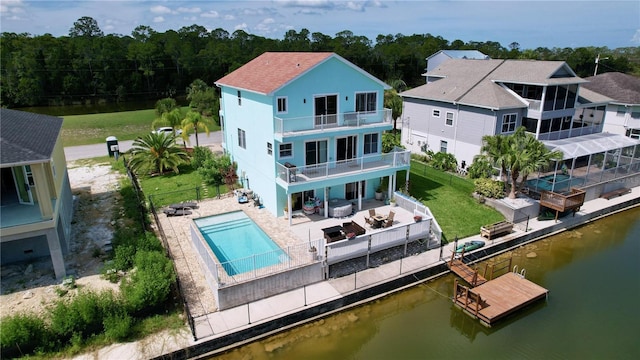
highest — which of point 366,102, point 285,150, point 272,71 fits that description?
point 272,71

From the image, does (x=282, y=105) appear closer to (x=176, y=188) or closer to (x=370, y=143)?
(x=370, y=143)

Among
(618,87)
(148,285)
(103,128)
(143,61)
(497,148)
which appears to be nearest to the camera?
(148,285)

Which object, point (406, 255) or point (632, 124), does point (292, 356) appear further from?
point (632, 124)

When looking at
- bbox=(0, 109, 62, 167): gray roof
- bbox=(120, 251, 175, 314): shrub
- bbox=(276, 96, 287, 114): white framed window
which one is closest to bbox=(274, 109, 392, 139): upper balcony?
bbox=(276, 96, 287, 114): white framed window

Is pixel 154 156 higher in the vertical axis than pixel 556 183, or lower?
higher

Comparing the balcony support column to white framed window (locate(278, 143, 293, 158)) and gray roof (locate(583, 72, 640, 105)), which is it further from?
gray roof (locate(583, 72, 640, 105))

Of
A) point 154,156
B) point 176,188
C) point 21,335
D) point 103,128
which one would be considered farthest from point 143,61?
point 21,335

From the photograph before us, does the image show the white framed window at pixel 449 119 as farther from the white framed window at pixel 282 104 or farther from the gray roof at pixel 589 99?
the white framed window at pixel 282 104
